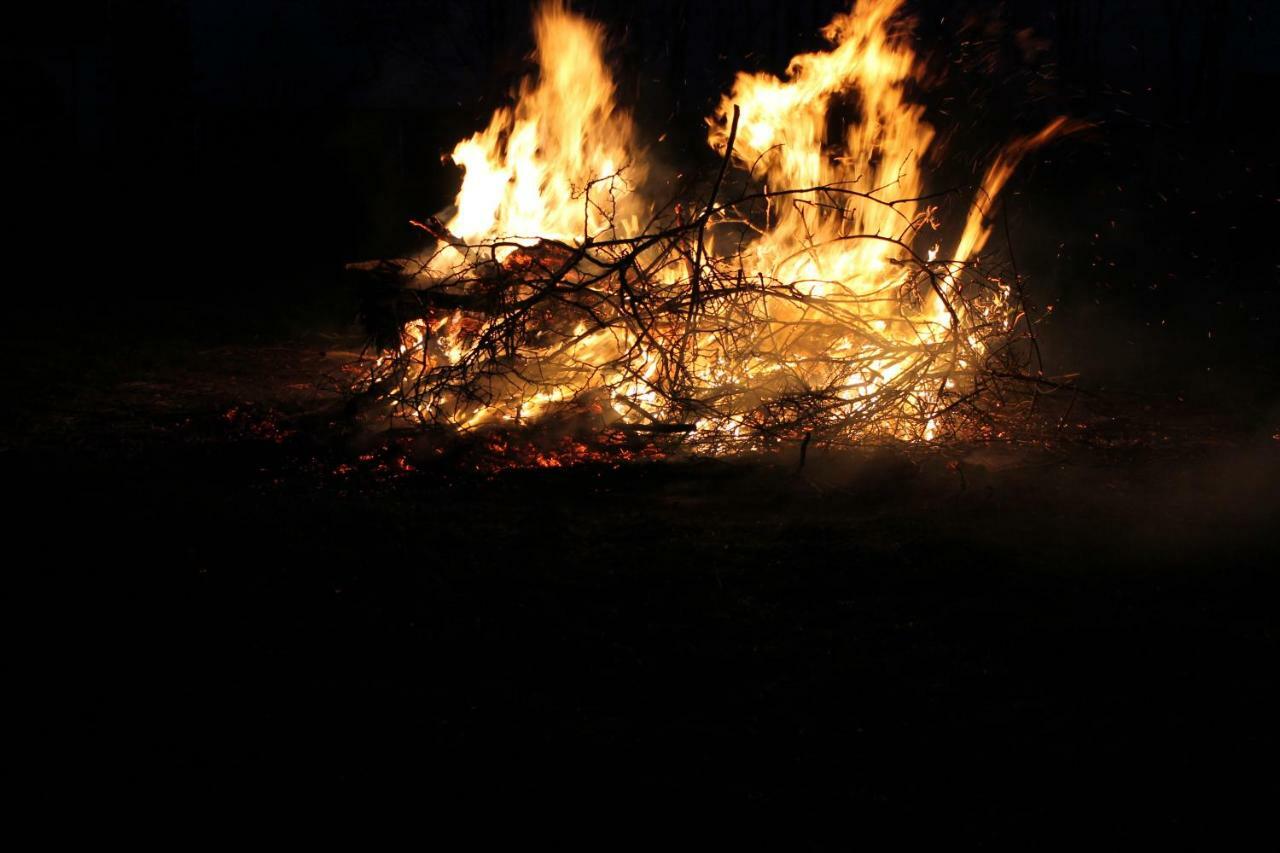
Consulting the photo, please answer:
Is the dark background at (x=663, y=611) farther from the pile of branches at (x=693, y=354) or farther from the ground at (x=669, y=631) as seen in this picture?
the pile of branches at (x=693, y=354)

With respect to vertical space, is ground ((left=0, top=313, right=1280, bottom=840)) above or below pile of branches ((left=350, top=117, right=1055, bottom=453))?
below

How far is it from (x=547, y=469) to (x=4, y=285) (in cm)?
832

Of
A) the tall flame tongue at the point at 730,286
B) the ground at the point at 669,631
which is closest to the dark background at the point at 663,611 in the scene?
the ground at the point at 669,631

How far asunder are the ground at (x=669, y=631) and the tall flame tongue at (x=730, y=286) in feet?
1.95

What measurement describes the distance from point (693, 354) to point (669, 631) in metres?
2.83

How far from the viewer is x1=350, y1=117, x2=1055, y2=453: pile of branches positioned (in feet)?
18.5

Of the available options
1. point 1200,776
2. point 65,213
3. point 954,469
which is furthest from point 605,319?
point 65,213

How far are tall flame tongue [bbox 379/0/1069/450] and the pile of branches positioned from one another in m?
0.02

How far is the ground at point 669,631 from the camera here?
2.51 m

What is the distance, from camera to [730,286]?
19.6 feet

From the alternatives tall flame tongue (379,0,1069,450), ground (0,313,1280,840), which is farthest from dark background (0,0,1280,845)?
tall flame tongue (379,0,1069,450)

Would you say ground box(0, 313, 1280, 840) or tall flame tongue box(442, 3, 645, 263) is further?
tall flame tongue box(442, 3, 645, 263)

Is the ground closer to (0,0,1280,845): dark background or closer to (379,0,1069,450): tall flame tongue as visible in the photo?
(0,0,1280,845): dark background

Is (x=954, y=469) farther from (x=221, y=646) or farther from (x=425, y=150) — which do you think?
(x=425, y=150)
